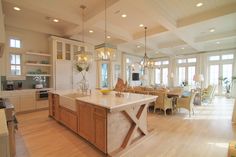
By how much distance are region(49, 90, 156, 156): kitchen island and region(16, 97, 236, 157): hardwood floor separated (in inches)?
8.2

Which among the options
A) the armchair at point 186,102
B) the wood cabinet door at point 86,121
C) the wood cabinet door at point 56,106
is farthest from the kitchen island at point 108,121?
the armchair at point 186,102

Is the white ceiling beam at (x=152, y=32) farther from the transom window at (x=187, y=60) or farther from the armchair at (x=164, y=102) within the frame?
the transom window at (x=187, y=60)

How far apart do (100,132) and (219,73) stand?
983 centimetres

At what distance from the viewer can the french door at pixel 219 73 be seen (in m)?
8.59

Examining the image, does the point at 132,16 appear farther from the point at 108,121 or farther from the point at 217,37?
the point at 217,37

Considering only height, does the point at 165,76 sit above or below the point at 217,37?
below

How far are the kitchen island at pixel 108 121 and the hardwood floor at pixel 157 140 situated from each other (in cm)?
21

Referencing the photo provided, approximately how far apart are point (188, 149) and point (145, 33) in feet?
15.0

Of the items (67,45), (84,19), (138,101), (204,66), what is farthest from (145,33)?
(204,66)

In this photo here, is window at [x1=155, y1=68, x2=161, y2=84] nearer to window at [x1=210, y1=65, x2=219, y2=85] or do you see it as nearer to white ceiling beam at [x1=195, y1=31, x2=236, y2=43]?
window at [x1=210, y1=65, x2=219, y2=85]

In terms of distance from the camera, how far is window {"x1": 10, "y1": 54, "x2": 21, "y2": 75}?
467 cm

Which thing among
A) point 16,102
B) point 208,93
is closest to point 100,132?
point 16,102

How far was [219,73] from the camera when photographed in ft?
29.2

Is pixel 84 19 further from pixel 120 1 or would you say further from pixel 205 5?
pixel 205 5
